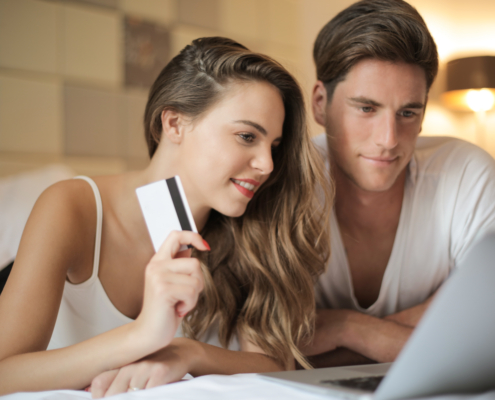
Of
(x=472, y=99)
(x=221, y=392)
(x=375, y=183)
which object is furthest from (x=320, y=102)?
(x=472, y=99)

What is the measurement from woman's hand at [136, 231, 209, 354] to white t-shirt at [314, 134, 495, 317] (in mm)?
755

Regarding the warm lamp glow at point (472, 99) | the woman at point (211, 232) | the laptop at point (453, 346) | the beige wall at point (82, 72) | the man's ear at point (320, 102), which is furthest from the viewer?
the warm lamp glow at point (472, 99)

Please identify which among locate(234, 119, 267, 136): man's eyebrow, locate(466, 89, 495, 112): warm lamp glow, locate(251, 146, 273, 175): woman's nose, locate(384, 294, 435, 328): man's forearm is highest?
locate(466, 89, 495, 112): warm lamp glow

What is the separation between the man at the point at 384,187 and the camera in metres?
1.22

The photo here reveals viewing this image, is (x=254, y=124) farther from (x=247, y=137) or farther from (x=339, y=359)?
(x=339, y=359)

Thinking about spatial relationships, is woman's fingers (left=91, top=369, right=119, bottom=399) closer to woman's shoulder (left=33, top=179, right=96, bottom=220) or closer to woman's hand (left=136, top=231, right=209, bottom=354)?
woman's hand (left=136, top=231, right=209, bottom=354)

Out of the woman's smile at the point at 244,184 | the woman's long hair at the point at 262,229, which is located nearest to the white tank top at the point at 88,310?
the woman's long hair at the point at 262,229

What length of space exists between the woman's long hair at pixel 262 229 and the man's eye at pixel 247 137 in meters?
0.12

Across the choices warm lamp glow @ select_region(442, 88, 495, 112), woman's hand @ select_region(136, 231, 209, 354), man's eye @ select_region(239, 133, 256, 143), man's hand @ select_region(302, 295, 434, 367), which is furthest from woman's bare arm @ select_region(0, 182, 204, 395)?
warm lamp glow @ select_region(442, 88, 495, 112)

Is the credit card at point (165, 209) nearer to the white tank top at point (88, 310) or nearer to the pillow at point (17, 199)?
the white tank top at point (88, 310)

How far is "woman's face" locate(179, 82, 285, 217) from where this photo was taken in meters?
1.06

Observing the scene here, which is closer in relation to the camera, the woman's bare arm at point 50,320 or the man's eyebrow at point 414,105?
the woman's bare arm at point 50,320

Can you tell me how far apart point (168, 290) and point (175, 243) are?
72 millimetres

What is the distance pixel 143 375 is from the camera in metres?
0.66
